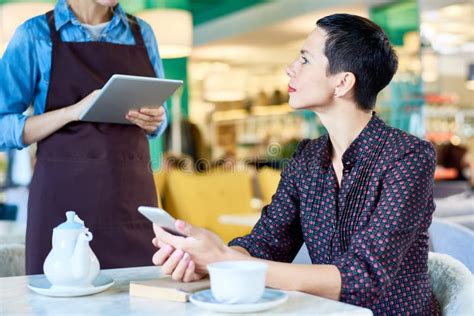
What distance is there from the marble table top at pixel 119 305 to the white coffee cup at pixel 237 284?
3 cm

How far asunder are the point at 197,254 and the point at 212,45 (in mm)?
9838

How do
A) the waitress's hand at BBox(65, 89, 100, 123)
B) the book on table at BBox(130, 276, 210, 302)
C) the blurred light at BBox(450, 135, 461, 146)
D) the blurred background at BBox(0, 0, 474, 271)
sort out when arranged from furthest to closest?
the blurred light at BBox(450, 135, 461, 146) < the blurred background at BBox(0, 0, 474, 271) < the waitress's hand at BBox(65, 89, 100, 123) < the book on table at BBox(130, 276, 210, 302)

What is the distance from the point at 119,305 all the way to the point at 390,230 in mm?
558

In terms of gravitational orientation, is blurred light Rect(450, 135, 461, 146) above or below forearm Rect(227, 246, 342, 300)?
above

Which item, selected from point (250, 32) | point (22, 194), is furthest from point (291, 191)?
point (250, 32)

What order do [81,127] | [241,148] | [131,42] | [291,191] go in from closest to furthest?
[291,191], [81,127], [131,42], [241,148]

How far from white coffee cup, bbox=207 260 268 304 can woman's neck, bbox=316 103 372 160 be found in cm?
63

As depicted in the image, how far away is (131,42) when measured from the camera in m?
2.30

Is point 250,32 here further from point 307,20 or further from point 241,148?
point 241,148

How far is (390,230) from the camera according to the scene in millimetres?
1413

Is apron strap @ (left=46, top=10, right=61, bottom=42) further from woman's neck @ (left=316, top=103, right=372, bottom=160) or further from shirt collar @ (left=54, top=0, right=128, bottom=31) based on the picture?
woman's neck @ (left=316, top=103, right=372, bottom=160)

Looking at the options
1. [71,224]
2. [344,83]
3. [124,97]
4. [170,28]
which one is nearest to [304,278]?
[71,224]

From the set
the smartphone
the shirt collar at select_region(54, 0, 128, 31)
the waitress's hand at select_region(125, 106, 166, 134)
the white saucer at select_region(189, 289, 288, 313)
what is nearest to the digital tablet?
the waitress's hand at select_region(125, 106, 166, 134)

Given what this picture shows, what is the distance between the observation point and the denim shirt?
2.12 m
